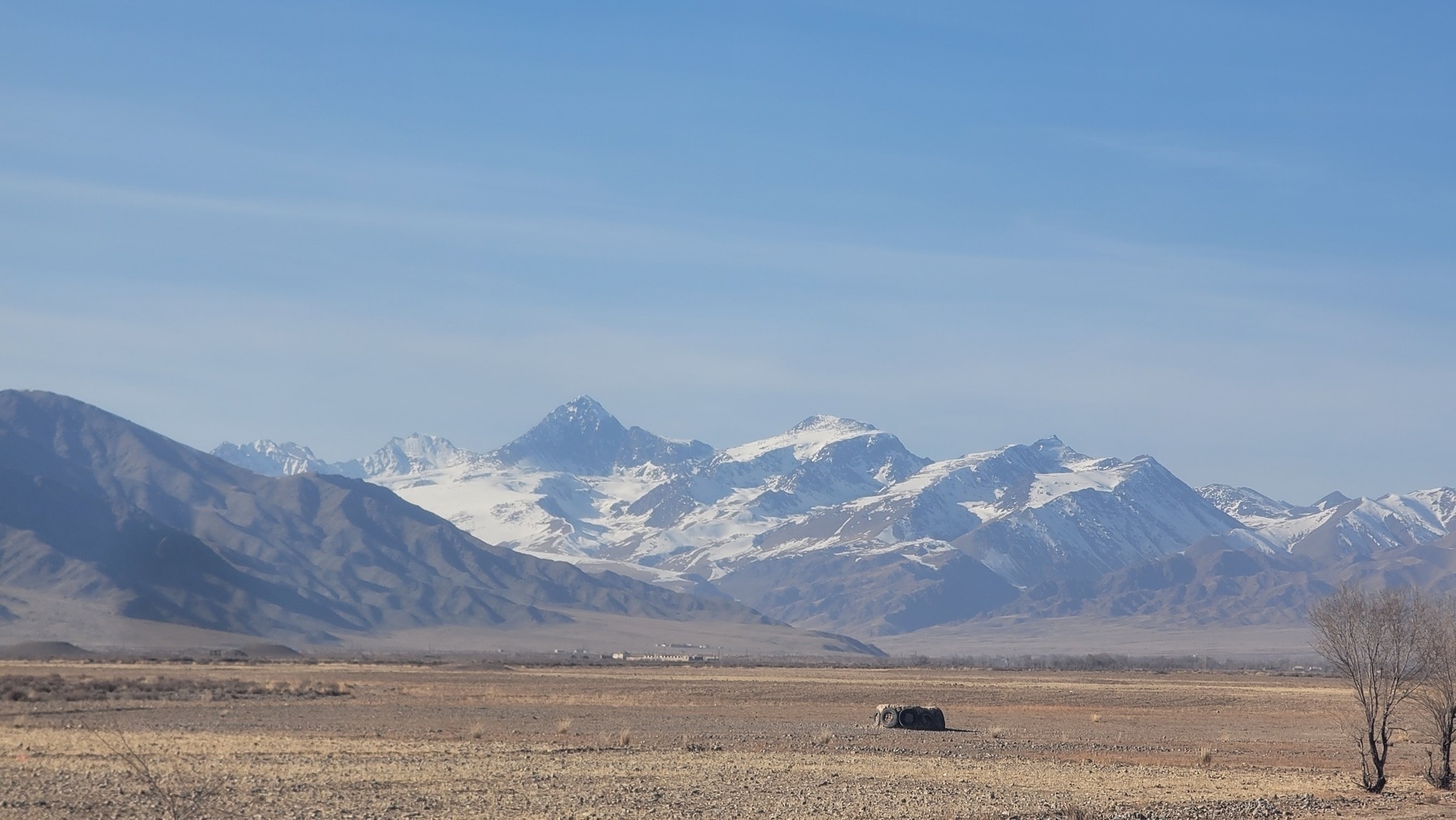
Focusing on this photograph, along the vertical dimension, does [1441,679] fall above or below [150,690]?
above

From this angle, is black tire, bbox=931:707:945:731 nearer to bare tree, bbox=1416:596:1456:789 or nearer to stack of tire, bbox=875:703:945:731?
stack of tire, bbox=875:703:945:731

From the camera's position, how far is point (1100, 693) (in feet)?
277

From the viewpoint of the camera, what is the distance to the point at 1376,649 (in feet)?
104

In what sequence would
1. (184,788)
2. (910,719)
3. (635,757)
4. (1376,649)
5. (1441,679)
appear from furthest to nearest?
(910,719)
(635,757)
(1441,679)
(1376,649)
(184,788)

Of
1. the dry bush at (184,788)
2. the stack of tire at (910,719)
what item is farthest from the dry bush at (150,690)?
the dry bush at (184,788)

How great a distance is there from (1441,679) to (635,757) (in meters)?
18.3

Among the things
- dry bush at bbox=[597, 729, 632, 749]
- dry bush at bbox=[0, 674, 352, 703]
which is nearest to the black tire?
dry bush at bbox=[597, 729, 632, 749]

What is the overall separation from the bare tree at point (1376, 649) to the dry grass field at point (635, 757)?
1876 millimetres

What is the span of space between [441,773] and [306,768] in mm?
2860

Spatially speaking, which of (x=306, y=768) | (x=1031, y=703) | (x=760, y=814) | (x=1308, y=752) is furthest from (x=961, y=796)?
(x=1031, y=703)

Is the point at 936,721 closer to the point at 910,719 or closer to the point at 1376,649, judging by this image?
the point at 910,719

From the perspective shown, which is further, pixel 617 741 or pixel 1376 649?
pixel 617 741

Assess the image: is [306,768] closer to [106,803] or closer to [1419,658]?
[106,803]

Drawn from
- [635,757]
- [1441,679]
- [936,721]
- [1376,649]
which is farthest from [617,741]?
[1441,679]
